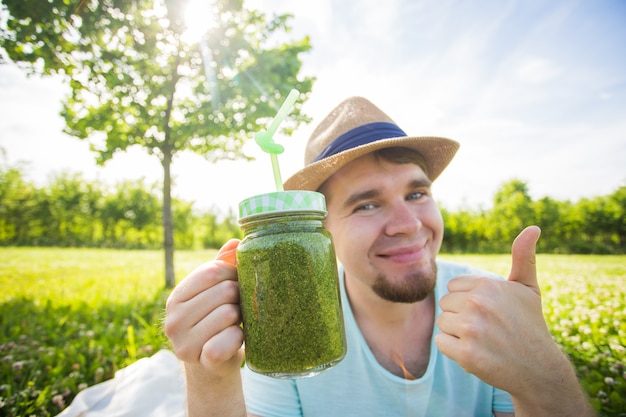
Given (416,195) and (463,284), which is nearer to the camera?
(463,284)

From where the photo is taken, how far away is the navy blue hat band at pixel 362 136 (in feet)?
6.38

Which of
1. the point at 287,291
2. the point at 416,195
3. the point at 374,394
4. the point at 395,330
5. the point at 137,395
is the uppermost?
the point at 416,195

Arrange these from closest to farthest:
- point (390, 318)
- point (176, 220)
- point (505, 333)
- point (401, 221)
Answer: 1. point (505, 333)
2. point (401, 221)
3. point (390, 318)
4. point (176, 220)

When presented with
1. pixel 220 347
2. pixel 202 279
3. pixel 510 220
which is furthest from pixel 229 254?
pixel 510 220

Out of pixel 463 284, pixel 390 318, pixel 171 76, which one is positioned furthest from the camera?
pixel 171 76

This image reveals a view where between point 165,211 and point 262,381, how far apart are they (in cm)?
647

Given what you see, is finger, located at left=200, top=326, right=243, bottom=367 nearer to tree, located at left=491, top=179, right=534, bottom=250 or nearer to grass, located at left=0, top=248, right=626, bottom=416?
grass, located at left=0, top=248, right=626, bottom=416

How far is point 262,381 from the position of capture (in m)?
1.94

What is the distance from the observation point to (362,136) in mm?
1953

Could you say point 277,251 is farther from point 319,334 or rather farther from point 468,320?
point 468,320

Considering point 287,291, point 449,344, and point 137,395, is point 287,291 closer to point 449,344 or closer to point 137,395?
point 449,344

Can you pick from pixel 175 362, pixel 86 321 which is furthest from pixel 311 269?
pixel 86 321

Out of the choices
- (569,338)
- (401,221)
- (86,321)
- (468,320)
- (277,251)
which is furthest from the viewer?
(86,321)

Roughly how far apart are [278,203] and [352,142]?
3.31 feet
